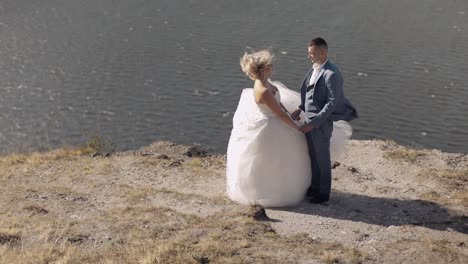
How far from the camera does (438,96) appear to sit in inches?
859

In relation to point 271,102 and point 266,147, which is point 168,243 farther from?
point 271,102

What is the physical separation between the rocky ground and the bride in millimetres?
303

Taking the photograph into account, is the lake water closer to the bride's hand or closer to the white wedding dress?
the white wedding dress

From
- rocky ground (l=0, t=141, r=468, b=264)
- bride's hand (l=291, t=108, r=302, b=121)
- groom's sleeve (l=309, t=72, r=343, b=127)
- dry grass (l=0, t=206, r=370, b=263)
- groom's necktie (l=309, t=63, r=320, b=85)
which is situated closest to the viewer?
dry grass (l=0, t=206, r=370, b=263)

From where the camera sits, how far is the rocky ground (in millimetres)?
8547

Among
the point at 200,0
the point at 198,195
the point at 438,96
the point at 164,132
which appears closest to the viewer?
the point at 198,195

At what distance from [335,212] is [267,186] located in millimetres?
1111

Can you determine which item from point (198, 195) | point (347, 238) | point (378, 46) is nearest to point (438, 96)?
point (378, 46)

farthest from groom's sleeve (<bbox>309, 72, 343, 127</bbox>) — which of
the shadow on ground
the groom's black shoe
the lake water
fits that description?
the lake water

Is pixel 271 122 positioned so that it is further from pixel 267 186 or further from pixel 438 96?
pixel 438 96

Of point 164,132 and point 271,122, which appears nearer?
point 271,122

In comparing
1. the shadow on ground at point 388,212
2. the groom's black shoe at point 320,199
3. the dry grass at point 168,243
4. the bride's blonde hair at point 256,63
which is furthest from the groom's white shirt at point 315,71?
the dry grass at point 168,243

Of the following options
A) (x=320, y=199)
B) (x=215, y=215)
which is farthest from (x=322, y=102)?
(x=215, y=215)

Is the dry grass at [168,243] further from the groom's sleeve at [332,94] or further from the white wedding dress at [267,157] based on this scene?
the groom's sleeve at [332,94]
